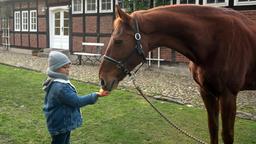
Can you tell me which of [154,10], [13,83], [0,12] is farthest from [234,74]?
[0,12]

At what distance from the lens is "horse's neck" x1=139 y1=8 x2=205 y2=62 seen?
319 centimetres

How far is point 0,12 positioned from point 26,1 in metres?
3.85

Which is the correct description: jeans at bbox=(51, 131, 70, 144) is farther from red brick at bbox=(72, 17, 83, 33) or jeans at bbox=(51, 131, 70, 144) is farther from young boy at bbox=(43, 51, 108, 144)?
red brick at bbox=(72, 17, 83, 33)

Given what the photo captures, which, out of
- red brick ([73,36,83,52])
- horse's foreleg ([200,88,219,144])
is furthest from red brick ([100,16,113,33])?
horse's foreleg ([200,88,219,144])

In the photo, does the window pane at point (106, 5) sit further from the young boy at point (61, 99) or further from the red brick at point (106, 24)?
the young boy at point (61, 99)

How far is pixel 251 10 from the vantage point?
1064 centimetres

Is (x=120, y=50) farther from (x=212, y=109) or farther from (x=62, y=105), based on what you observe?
(x=212, y=109)

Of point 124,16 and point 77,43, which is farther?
point 77,43

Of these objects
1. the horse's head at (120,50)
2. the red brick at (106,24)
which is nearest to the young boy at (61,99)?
the horse's head at (120,50)

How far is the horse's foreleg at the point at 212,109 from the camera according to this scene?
384 centimetres

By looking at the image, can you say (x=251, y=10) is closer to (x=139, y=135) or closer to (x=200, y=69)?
(x=139, y=135)

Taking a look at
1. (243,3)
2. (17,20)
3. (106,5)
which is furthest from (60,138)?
(17,20)

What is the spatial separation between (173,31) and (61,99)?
46.8 inches

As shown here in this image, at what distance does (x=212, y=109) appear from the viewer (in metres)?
3.91
